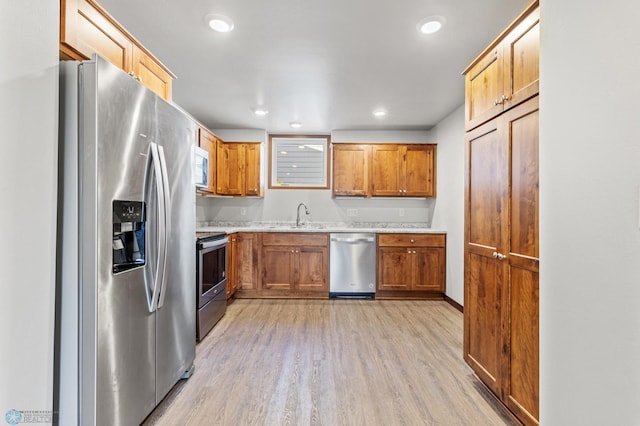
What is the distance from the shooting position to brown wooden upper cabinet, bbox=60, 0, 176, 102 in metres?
1.36

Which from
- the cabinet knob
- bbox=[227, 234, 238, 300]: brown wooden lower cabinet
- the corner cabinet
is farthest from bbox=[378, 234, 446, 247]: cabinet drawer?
the cabinet knob

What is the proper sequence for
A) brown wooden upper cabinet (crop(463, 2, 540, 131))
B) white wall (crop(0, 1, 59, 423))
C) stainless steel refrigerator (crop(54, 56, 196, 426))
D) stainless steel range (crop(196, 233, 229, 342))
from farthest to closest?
stainless steel range (crop(196, 233, 229, 342)), brown wooden upper cabinet (crop(463, 2, 540, 131)), stainless steel refrigerator (crop(54, 56, 196, 426)), white wall (crop(0, 1, 59, 423))

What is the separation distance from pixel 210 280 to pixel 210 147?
6.35 feet

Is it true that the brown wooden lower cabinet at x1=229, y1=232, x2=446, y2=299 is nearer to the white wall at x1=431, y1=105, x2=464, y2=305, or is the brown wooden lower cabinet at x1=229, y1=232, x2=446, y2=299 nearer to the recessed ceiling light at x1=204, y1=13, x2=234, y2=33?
the white wall at x1=431, y1=105, x2=464, y2=305

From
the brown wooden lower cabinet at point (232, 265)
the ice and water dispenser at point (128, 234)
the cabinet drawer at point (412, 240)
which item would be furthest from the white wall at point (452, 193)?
the ice and water dispenser at point (128, 234)

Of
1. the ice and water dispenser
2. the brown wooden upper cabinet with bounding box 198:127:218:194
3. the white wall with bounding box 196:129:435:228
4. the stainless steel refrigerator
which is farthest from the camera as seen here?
the white wall with bounding box 196:129:435:228

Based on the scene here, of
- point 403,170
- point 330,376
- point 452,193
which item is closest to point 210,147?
point 403,170

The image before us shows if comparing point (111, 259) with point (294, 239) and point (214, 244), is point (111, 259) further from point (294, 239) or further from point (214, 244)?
point (294, 239)

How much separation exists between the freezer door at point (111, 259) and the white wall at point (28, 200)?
11cm

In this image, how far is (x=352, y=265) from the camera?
3986 millimetres

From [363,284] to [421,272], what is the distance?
2.67 feet

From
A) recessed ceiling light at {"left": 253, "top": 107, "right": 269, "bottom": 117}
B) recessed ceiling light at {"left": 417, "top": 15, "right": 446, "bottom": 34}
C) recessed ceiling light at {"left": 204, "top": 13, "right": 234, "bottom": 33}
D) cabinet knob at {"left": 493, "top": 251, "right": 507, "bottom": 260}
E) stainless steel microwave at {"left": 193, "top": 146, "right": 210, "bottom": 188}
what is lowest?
cabinet knob at {"left": 493, "top": 251, "right": 507, "bottom": 260}

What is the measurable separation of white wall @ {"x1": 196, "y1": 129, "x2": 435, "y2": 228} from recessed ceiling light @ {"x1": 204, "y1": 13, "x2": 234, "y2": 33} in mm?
2584

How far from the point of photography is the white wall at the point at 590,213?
2.71 feet
